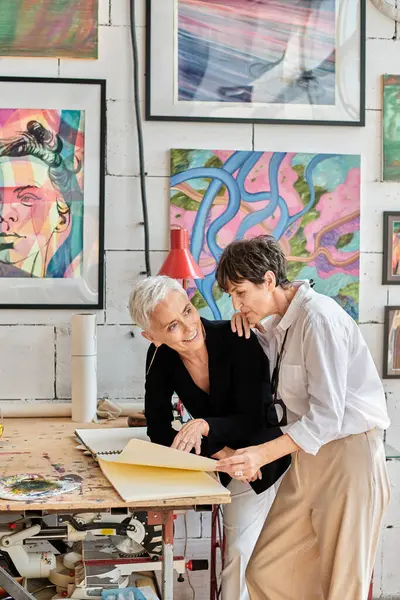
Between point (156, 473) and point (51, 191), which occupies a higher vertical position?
point (51, 191)

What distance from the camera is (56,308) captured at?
3314 mm

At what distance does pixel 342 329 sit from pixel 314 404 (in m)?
0.23

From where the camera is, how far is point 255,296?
90.1 inches

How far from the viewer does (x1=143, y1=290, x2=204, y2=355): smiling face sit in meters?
2.34

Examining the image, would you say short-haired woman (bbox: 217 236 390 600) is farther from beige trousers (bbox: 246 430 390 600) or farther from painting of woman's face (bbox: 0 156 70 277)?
painting of woman's face (bbox: 0 156 70 277)

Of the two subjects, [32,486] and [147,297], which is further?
[147,297]

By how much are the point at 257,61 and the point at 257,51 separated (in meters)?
0.04

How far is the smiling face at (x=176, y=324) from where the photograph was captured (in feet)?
7.68

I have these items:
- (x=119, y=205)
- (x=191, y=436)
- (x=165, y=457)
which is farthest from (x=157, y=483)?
(x=119, y=205)

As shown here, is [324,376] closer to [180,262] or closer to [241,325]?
[241,325]

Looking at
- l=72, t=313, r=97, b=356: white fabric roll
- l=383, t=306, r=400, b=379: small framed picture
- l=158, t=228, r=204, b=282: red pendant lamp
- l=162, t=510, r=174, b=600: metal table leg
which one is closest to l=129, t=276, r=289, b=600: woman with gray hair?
l=162, t=510, r=174, b=600: metal table leg

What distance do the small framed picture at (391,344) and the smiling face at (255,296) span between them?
1.29 m

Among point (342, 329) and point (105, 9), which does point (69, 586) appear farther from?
point (105, 9)

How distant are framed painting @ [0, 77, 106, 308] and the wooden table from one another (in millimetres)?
610
